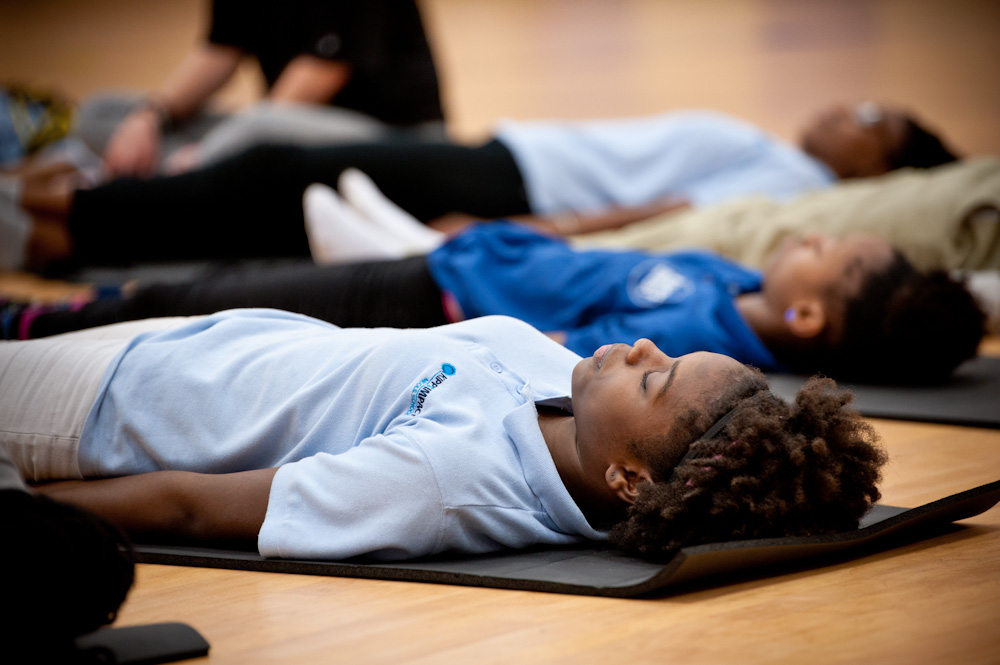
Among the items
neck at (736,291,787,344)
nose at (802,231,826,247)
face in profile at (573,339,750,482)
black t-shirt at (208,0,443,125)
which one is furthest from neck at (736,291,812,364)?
black t-shirt at (208,0,443,125)

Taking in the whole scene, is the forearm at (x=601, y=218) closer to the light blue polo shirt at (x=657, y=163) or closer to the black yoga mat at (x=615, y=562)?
the light blue polo shirt at (x=657, y=163)

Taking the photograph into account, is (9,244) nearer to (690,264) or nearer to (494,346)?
(690,264)

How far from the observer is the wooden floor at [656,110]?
2.99 ft

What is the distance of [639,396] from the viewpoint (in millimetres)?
1117

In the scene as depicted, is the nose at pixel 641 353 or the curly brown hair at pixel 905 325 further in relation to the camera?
the curly brown hair at pixel 905 325

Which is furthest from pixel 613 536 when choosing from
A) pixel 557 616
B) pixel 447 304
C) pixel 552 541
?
pixel 447 304

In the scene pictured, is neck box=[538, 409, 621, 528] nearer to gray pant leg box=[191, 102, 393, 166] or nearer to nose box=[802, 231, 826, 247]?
nose box=[802, 231, 826, 247]

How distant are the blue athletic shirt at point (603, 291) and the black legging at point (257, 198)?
89cm

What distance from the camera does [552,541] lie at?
119 centimetres

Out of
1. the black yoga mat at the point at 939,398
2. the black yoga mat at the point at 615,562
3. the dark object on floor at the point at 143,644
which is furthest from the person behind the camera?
the black yoga mat at the point at 939,398

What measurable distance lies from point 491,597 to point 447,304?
44.4 inches

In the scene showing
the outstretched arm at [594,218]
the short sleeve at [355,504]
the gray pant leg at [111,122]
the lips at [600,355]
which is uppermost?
the gray pant leg at [111,122]

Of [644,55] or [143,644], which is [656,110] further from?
[143,644]

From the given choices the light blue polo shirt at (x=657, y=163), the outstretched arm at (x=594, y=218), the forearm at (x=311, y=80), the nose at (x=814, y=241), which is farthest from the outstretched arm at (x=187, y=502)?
the forearm at (x=311, y=80)
